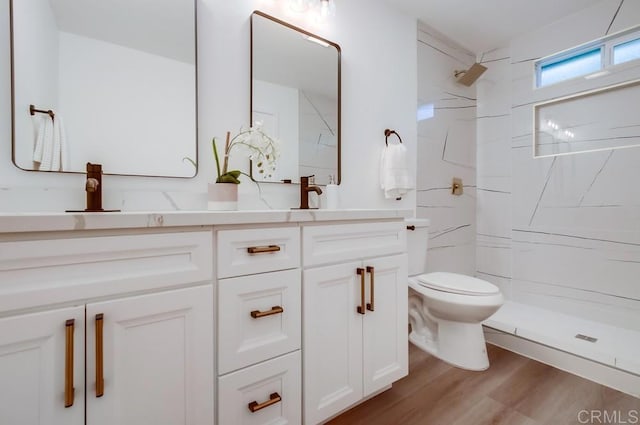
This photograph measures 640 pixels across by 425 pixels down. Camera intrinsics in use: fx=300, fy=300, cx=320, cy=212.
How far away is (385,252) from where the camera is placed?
1382 millimetres

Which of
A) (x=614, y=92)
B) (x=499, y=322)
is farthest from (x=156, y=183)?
(x=614, y=92)

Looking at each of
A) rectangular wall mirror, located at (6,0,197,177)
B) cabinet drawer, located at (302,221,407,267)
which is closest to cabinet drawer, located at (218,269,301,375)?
cabinet drawer, located at (302,221,407,267)

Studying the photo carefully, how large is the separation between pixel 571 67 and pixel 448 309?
2.17m

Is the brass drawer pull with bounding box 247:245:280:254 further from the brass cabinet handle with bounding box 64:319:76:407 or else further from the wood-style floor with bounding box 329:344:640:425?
the wood-style floor with bounding box 329:344:640:425

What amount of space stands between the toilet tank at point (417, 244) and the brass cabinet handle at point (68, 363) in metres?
1.70

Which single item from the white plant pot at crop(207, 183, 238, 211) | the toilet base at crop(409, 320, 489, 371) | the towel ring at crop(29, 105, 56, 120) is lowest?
the toilet base at crop(409, 320, 489, 371)

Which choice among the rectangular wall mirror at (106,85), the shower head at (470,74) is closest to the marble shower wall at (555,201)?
the shower head at (470,74)

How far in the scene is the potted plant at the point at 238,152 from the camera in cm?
124

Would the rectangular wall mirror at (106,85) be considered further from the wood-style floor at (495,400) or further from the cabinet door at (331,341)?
the wood-style floor at (495,400)

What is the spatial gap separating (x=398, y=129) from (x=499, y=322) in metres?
1.52

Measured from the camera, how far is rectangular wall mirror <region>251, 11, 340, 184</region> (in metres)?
1.53

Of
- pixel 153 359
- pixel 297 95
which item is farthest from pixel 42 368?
pixel 297 95

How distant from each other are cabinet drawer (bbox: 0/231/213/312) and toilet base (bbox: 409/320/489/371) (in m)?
1.55

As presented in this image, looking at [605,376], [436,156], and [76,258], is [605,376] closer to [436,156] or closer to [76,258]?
[436,156]
